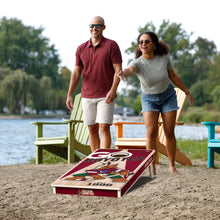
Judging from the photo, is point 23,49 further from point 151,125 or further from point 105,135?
point 151,125

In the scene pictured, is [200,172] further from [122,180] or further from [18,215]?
[18,215]

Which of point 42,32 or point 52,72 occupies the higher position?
point 42,32

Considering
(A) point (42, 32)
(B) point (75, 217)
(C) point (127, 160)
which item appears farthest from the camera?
(A) point (42, 32)

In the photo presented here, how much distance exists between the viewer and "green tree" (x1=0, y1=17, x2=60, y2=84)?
1672 inches

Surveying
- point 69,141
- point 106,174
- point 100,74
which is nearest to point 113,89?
point 100,74

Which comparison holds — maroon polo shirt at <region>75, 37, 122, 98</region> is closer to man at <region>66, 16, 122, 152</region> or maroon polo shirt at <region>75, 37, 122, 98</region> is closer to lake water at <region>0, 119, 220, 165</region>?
man at <region>66, 16, 122, 152</region>

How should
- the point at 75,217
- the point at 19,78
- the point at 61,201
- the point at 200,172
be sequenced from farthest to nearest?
the point at 19,78 < the point at 200,172 < the point at 61,201 < the point at 75,217

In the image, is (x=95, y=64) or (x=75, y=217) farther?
(x=95, y=64)

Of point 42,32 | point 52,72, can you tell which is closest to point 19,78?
point 52,72

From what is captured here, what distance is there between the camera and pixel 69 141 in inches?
202

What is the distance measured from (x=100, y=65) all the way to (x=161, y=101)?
27.2 inches

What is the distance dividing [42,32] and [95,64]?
4242 centimetres

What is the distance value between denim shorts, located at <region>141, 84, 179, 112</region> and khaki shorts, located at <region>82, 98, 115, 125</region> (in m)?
0.33

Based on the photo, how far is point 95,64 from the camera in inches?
138
